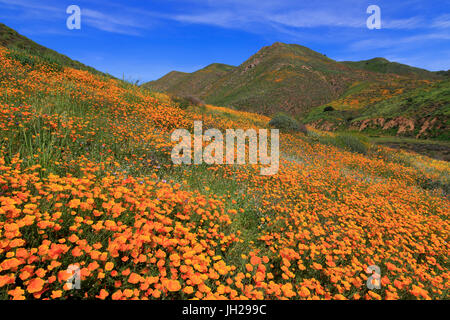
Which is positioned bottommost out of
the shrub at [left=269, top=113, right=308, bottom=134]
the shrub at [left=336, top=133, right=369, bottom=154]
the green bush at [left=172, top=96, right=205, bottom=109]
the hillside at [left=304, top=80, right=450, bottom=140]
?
the shrub at [left=336, top=133, right=369, bottom=154]

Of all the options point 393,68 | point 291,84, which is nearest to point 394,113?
point 291,84

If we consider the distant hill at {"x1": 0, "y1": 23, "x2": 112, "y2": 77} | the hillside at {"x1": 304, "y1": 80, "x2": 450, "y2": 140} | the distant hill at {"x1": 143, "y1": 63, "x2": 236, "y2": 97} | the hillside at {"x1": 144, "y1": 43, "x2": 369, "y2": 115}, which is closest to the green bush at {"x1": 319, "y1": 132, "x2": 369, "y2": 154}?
the distant hill at {"x1": 0, "y1": 23, "x2": 112, "y2": 77}

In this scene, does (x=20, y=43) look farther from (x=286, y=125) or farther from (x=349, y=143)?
(x=349, y=143)

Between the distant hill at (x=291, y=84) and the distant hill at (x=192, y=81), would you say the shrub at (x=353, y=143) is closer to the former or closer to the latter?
the distant hill at (x=291, y=84)

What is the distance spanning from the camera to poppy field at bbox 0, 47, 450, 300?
2.05m

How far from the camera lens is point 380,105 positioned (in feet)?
129

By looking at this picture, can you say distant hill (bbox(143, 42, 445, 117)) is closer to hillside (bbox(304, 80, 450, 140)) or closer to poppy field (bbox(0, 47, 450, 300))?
hillside (bbox(304, 80, 450, 140))

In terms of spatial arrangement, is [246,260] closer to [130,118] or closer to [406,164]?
[130,118]

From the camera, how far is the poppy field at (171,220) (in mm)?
2055

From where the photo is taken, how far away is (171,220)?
9.19 feet

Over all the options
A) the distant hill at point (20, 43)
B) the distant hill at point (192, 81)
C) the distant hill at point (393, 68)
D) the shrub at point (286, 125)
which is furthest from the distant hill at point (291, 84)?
the distant hill at point (393, 68)
